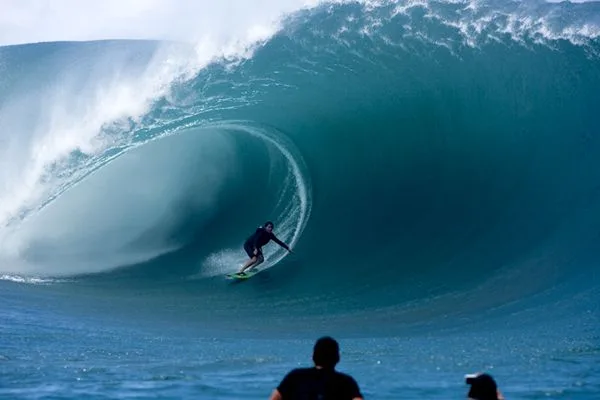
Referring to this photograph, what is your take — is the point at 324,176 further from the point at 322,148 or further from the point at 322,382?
the point at 322,382

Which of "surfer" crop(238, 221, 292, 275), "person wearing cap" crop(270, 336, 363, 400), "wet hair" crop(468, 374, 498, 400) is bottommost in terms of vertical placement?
"wet hair" crop(468, 374, 498, 400)

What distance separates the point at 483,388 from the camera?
382cm

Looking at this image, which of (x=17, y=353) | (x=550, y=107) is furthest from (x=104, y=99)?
(x=17, y=353)

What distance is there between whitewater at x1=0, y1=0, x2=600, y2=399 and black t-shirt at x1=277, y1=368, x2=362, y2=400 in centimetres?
565

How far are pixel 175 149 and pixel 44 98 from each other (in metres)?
2.98

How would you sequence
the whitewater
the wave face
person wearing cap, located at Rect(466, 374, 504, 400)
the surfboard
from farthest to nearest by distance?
1. the wave face
2. the surfboard
3. the whitewater
4. person wearing cap, located at Rect(466, 374, 504, 400)

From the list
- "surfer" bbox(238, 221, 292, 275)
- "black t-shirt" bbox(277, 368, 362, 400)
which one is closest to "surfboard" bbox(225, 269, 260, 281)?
"surfer" bbox(238, 221, 292, 275)

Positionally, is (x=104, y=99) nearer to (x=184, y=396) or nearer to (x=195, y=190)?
(x=195, y=190)

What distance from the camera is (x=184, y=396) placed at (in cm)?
593

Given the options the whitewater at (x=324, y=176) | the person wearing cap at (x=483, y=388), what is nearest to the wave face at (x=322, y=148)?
the whitewater at (x=324, y=176)

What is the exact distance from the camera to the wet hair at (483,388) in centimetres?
381

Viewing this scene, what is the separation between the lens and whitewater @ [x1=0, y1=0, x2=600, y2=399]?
36.1ft

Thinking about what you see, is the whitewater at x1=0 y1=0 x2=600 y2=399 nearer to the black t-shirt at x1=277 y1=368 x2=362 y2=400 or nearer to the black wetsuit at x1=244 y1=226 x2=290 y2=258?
the black wetsuit at x1=244 y1=226 x2=290 y2=258

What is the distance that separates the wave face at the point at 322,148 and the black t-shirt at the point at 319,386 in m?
8.50
